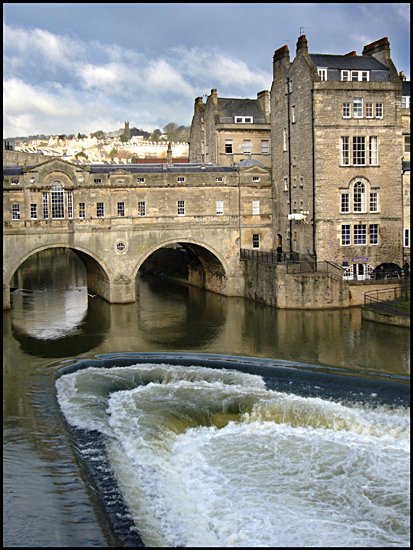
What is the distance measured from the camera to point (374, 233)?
35188 mm

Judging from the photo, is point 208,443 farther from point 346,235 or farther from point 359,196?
point 359,196

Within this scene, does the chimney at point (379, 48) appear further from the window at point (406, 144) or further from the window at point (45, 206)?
the window at point (45, 206)

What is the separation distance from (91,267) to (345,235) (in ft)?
55.3

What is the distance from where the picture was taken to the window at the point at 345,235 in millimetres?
35000

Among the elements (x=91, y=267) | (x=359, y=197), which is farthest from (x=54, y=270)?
(x=359, y=197)

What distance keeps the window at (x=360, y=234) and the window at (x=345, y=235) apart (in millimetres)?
427

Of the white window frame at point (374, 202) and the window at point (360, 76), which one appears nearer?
the white window frame at point (374, 202)

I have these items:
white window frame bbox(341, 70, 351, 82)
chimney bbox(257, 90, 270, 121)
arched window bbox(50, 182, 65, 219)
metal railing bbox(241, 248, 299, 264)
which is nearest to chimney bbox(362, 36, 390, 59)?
white window frame bbox(341, 70, 351, 82)

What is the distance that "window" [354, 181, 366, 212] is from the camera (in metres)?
35.0

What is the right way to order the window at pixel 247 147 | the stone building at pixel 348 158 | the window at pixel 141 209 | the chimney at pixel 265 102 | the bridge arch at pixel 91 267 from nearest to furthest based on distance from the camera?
the bridge arch at pixel 91 267 < the stone building at pixel 348 158 < the window at pixel 141 209 < the window at pixel 247 147 < the chimney at pixel 265 102

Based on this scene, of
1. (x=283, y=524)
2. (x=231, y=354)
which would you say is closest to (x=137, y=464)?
(x=283, y=524)

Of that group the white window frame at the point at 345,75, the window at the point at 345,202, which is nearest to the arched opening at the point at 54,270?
the window at the point at 345,202

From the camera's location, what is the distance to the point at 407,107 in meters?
41.7

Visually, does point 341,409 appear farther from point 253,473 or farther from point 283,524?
point 283,524
